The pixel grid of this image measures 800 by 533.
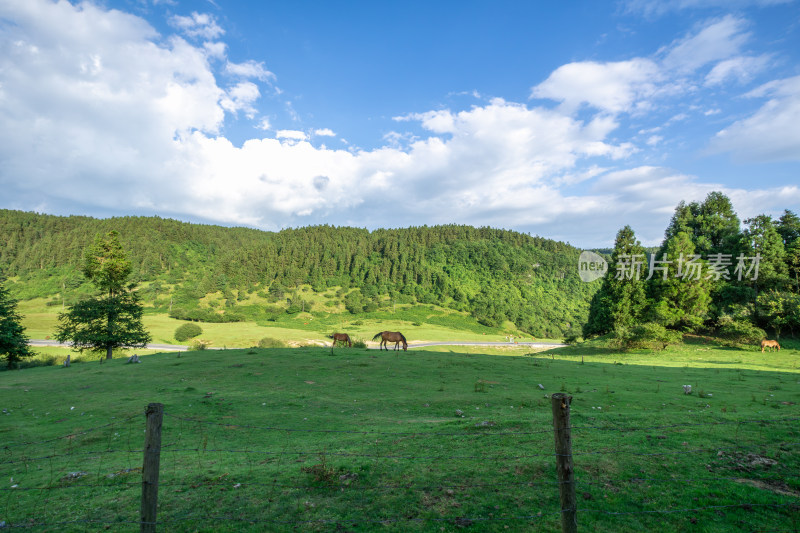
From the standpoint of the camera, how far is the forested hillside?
12975cm

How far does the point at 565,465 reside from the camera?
4988 mm

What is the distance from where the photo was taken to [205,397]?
17234 mm

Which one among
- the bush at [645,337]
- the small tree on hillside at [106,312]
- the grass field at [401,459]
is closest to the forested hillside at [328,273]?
the small tree on hillside at [106,312]

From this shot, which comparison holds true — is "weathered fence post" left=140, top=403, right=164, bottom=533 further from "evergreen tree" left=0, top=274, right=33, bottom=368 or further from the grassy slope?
the grassy slope

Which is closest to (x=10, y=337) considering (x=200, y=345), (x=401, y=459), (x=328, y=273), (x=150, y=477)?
(x=200, y=345)

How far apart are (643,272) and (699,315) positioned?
8.71 m

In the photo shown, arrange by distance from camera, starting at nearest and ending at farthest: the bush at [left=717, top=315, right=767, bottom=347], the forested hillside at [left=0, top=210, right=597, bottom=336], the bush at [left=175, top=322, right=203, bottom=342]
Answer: the bush at [left=717, top=315, right=767, bottom=347], the bush at [left=175, top=322, right=203, bottom=342], the forested hillside at [left=0, top=210, right=597, bottom=336]

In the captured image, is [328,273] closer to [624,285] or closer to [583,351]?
[583,351]

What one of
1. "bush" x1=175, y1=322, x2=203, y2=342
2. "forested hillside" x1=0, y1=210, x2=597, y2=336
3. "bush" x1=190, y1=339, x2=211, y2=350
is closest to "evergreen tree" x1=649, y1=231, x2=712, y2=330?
"bush" x1=190, y1=339, x2=211, y2=350

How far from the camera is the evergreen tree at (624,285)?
2003 inches

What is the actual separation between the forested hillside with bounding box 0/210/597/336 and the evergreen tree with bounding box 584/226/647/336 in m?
71.2

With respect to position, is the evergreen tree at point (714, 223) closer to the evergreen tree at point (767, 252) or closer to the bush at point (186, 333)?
the evergreen tree at point (767, 252)

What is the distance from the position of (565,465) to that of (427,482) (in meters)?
3.63

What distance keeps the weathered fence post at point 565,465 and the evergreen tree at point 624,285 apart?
51954mm
